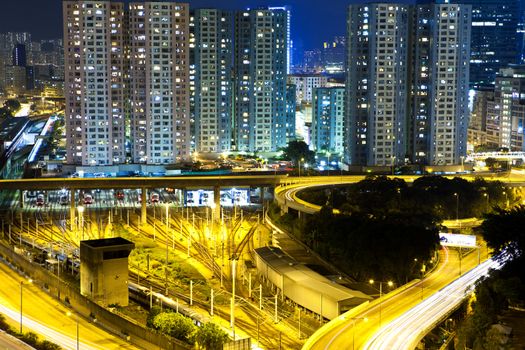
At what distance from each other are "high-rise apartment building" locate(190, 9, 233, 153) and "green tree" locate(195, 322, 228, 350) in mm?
41753

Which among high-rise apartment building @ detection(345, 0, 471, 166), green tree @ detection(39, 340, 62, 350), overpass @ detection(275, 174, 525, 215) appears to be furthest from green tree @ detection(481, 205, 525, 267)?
high-rise apartment building @ detection(345, 0, 471, 166)

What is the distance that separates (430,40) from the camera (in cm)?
6156

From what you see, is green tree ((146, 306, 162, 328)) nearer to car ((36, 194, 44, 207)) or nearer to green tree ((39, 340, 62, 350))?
green tree ((39, 340, 62, 350))

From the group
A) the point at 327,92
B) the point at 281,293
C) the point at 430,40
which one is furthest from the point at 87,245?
the point at 327,92

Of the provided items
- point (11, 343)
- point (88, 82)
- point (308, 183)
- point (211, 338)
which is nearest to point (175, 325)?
point (211, 338)

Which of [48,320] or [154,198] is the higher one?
[154,198]

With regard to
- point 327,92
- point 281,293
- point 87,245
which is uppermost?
point 327,92

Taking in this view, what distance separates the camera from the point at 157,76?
60062 mm

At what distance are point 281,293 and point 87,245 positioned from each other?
7.24 m

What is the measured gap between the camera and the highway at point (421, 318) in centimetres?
2378

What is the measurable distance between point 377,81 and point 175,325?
37.6 metres

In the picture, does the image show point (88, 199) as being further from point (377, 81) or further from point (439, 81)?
point (439, 81)

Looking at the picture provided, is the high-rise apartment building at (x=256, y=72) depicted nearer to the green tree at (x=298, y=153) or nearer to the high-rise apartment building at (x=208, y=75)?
the high-rise apartment building at (x=208, y=75)

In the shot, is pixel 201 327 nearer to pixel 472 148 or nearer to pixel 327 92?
pixel 327 92
